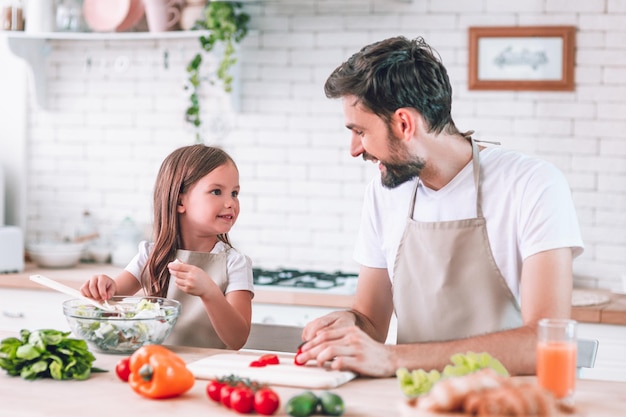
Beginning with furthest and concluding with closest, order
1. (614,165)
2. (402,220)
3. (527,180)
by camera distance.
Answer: (614,165), (402,220), (527,180)

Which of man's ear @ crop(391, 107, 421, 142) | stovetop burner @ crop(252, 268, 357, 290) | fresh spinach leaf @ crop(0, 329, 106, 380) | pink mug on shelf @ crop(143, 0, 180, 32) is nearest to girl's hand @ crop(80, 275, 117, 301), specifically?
fresh spinach leaf @ crop(0, 329, 106, 380)

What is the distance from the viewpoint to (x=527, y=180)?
254 cm

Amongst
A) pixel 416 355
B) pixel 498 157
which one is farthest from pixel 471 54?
pixel 416 355

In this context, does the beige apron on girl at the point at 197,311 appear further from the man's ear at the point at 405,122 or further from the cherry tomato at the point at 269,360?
the man's ear at the point at 405,122

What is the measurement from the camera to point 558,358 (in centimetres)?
187

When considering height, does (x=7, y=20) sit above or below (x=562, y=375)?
above

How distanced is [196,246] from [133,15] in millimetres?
2080

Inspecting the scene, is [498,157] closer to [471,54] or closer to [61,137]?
[471,54]

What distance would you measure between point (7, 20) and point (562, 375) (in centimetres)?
388

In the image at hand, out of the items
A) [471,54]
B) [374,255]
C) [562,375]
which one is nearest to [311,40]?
[471,54]

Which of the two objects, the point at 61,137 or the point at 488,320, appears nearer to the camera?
the point at 488,320

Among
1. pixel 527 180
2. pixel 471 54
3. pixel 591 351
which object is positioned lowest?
pixel 591 351

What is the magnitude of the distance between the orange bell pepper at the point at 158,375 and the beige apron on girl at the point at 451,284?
0.85 m

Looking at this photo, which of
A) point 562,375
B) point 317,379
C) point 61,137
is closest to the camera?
point 562,375
